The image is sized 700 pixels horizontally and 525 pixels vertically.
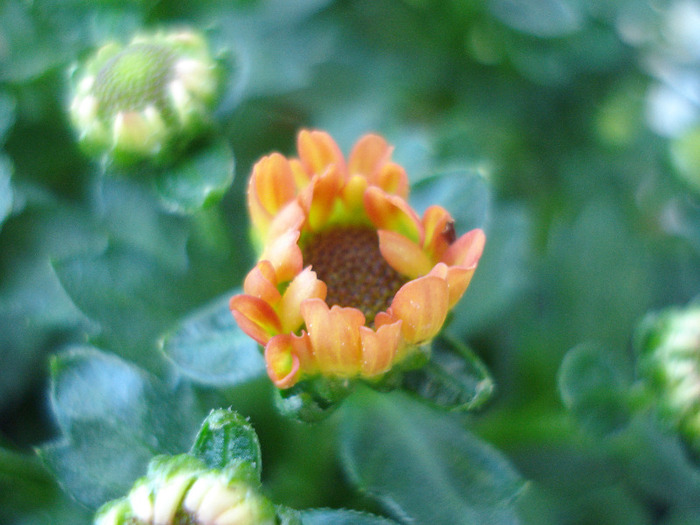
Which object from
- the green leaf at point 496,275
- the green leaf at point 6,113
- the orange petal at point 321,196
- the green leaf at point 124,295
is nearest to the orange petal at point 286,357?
the orange petal at point 321,196

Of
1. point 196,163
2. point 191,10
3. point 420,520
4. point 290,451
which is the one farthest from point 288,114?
point 420,520

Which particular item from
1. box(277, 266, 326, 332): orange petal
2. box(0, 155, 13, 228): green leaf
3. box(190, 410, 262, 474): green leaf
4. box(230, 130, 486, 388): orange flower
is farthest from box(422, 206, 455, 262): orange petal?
box(0, 155, 13, 228): green leaf

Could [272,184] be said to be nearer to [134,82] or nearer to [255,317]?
[255,317]

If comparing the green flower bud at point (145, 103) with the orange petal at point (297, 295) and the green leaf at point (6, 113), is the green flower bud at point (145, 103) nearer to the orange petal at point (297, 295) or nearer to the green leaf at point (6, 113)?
the green leaf at point (6, 113)

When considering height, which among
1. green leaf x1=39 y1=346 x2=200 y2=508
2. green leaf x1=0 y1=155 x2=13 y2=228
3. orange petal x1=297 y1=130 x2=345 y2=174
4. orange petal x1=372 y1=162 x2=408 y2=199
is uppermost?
orange petal x1=297 y1=130 x2=345 y2=174

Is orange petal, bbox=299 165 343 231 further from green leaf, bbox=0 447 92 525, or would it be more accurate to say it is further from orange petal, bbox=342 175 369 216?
green leaf, bbox=0 447 92 525

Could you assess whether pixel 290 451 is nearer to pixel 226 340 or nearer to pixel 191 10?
pixel 226 340
